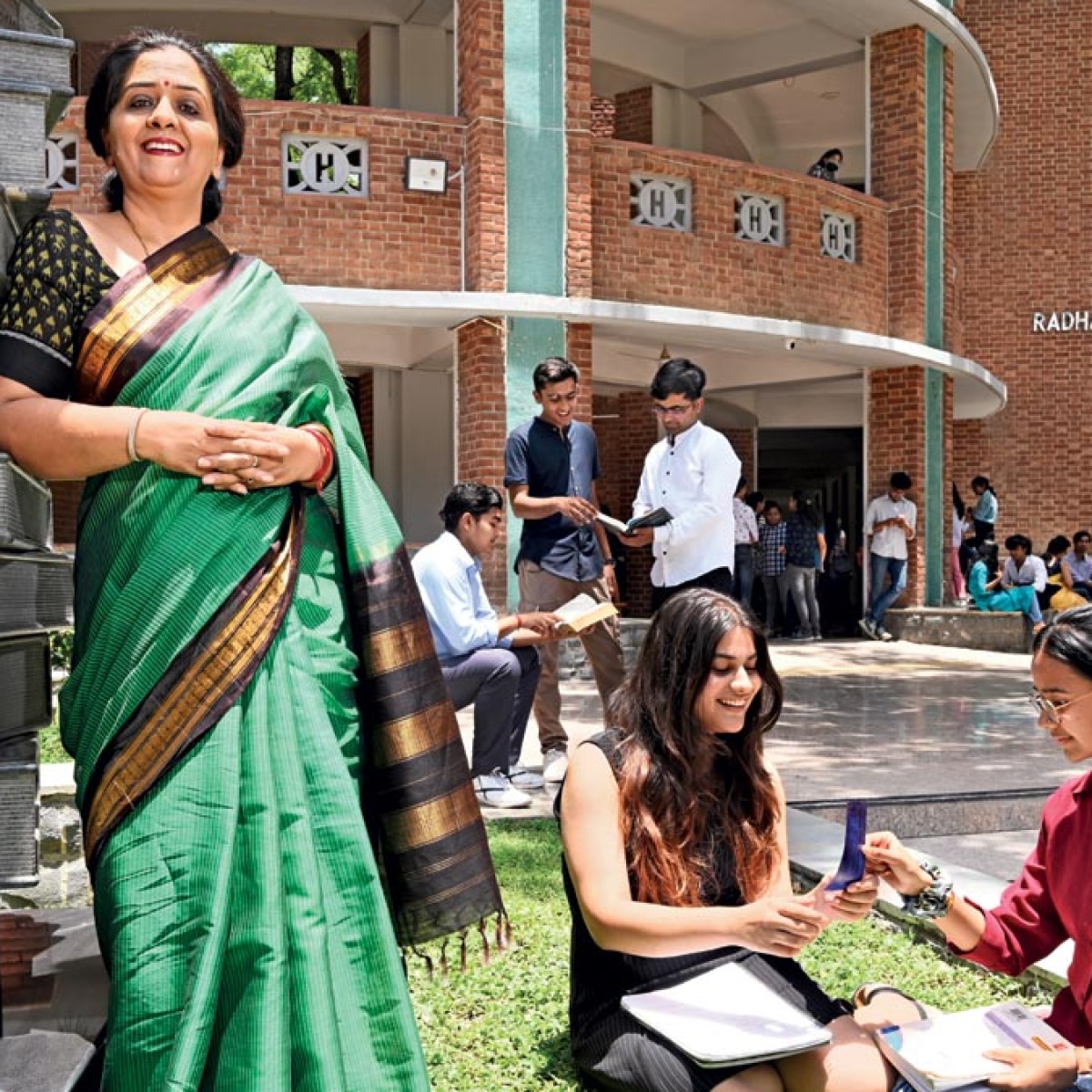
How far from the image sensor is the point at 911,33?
1332cm

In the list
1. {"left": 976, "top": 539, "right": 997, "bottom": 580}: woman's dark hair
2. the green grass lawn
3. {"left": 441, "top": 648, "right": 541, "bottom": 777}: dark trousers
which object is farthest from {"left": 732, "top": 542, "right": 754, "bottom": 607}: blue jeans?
the green grass lawn

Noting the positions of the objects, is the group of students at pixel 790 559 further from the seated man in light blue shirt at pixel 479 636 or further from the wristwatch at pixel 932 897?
the wristwatch at pixel 932 897

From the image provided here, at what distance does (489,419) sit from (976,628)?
5572 millimetres

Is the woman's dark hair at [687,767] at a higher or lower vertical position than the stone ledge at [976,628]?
higher

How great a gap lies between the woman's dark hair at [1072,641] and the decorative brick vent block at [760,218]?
10011mm

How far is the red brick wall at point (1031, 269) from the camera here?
792 inches

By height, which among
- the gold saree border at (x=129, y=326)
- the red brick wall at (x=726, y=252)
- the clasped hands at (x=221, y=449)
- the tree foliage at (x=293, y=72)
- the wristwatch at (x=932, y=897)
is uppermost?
the tree foliage at (x=293, y=72)

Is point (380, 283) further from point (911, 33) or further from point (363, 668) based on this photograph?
point (363, 668)

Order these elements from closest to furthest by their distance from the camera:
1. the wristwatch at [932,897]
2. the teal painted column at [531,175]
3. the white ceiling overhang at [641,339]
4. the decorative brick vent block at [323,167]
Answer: the wristwatch at [932,897] → the decorative brick vent block at [323,167] → the white ceiling overhang at [641,339] → the teal painted column at [531,175]

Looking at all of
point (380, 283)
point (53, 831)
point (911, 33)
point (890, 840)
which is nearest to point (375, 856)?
point (890, 840)

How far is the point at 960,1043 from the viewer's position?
2.54 meters

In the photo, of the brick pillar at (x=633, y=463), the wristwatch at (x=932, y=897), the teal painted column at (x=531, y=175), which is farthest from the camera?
the brick pillar at (x=633, y=463)

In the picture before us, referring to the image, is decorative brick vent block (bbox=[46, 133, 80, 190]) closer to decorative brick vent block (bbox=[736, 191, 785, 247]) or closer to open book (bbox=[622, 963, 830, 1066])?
decorative brick vent block (bbox=[736, 191, 785, 247])

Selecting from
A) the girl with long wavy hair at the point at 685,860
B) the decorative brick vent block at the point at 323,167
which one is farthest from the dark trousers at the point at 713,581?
the decorative brick vent block at the point at 323,167
